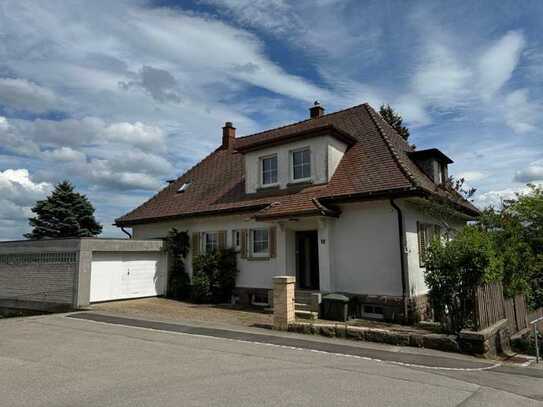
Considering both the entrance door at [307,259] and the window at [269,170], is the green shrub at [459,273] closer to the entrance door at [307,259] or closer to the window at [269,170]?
the entrance door at [307,259]

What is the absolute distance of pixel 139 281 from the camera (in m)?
17.4

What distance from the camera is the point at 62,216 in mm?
32312

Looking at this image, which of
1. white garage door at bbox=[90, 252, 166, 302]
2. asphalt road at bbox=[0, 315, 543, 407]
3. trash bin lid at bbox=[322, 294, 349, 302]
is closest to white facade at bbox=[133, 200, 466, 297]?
trash bin lid at bbox=[322, 294, 349, 302]

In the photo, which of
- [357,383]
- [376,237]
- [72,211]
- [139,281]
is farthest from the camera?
[72,211]

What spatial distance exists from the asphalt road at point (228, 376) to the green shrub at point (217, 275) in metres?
6.58

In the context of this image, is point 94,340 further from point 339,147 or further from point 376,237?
point 339,147

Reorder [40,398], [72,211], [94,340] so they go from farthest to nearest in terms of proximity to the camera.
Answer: [72,211], [94,340], [40,398]

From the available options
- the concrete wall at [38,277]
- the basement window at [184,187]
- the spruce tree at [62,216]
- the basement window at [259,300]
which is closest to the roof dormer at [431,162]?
the basement window at [259,300]

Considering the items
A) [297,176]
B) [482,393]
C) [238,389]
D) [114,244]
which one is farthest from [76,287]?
[482,393]

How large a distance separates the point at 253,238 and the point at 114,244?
5363mm

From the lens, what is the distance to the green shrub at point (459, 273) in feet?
30.5

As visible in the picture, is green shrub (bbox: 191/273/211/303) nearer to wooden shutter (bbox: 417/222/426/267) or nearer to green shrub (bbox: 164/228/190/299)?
green shrub (bbox: 164/228/190/299)

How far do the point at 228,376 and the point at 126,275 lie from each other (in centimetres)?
1174

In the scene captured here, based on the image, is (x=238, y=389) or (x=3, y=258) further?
(x=3, y=258)
